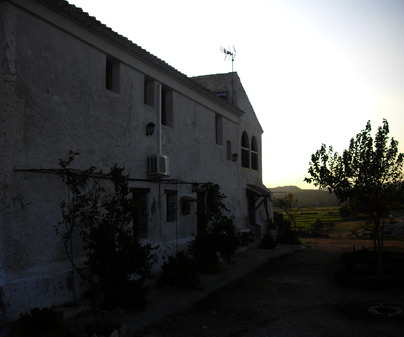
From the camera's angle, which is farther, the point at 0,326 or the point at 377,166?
the point at 377,166

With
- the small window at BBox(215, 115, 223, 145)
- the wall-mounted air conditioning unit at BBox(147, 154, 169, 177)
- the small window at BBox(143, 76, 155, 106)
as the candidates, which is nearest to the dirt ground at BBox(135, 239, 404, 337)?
the wall-mounted air conditioning unit at BBox(147, 154, 169, 177)

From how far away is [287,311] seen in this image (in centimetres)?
813

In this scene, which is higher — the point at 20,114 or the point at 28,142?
the point at 20,114

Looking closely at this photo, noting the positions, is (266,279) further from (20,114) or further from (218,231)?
(20,114)

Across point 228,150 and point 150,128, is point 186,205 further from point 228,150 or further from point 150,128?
point 228,150

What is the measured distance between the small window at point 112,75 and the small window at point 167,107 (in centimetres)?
258

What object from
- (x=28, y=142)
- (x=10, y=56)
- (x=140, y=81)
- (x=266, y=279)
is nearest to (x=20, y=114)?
(x=28, y=142)

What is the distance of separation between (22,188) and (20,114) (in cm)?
130

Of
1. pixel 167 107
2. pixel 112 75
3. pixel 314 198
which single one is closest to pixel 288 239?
pixel 167 107

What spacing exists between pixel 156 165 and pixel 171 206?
2.08 m

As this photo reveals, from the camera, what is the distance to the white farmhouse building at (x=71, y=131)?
6.94m

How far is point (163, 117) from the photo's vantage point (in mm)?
12484

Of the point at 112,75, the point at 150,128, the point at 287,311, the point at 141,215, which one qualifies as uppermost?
the point at 112,75

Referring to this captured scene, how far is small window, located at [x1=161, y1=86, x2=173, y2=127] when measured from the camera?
12.5 metres
